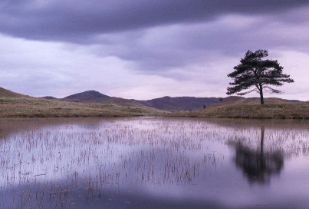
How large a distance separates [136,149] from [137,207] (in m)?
9.09

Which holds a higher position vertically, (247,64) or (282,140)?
(247,64)

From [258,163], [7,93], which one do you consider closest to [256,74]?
[258,163]

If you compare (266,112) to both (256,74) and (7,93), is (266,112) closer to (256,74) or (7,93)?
(256,74)

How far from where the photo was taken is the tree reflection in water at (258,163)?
10766mm

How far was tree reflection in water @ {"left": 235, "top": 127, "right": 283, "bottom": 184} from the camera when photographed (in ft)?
35.3

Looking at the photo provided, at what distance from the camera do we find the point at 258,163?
42.5 ft

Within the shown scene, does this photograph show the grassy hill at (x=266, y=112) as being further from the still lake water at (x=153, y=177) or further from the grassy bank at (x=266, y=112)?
the still lake water at (x=153, y=177)

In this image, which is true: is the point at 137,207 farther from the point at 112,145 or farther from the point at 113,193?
the point at 112,145

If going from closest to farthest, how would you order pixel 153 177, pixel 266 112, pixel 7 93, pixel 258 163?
pixel 153 177, pixel 258 163, pixel 266 112, pixel 7 93

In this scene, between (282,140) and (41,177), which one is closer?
(41,177)

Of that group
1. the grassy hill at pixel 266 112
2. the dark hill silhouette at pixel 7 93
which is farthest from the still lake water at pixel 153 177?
the dark hill silhouette at pixel 7 93

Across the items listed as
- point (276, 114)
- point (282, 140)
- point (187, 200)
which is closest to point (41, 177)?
point (187, 200)

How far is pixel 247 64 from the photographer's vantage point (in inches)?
2355

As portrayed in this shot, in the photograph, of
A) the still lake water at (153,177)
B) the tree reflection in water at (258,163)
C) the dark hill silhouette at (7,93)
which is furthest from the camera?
the dark hill silhouette at (7,93)
